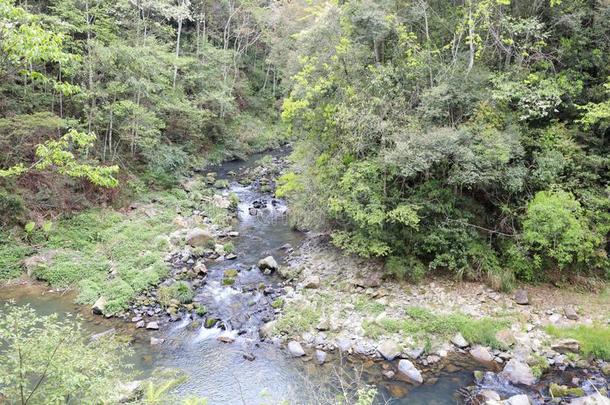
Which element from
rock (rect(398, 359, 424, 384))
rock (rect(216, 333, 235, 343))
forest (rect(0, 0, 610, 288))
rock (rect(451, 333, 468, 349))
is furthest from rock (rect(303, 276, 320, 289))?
rock (rect(451, 333, 468, 349))

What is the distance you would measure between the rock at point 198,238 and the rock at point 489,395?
10.2 metres

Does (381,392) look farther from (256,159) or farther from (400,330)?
(256,159)

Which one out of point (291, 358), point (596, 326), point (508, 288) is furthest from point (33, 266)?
point (596, 326)

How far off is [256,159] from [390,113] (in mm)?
16125

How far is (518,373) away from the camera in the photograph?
29.0ft

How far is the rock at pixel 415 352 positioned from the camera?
9.59m

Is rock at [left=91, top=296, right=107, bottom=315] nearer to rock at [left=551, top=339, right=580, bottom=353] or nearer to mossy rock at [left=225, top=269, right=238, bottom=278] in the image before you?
mossy rock at [left=225, top=269, right=238, bottom=278]

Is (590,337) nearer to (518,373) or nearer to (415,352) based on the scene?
(518,373)

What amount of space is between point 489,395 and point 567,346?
2747mm

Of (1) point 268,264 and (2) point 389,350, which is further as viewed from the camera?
(1) point 268,264

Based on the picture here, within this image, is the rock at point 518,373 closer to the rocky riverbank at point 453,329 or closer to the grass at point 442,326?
the rocky riverbank at point 453,329

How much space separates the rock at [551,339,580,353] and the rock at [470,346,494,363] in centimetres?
158

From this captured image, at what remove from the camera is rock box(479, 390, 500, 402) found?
8.21 metres

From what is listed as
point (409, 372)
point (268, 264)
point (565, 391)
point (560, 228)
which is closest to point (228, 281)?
point (268, 264)
